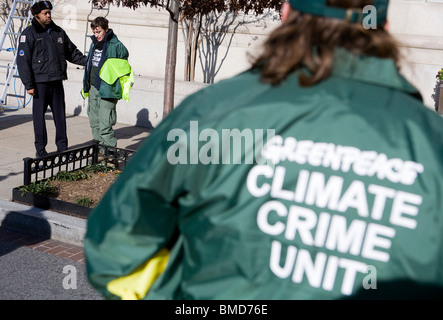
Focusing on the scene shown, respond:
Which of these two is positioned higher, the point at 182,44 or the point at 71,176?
the point at 182,44

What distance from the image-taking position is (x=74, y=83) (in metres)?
11.5

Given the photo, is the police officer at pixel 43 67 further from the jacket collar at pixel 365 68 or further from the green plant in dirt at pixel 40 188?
the jacket collar at pixel 365 68

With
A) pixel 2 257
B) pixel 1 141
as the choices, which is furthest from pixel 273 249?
pixel 1 141

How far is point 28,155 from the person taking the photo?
787cm

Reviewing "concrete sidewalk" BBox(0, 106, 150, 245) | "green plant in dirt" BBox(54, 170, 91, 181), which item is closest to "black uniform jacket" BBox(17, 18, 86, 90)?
"concrete sidewalk" BBox(0, 106, 150, 245)

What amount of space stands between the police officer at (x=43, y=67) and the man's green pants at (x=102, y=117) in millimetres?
399

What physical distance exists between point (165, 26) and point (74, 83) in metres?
2.10

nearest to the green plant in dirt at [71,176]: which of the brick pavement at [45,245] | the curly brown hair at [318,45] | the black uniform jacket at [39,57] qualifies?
the brick pavement at [45,245]

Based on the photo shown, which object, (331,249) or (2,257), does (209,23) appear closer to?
(2,257)

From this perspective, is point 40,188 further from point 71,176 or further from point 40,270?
point 40,270

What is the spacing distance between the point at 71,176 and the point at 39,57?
1.91 m

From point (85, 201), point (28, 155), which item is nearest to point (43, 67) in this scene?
point (28, 155)

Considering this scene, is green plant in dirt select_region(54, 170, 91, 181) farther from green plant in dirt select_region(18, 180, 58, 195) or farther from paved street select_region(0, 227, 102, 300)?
paved street select_region(0, 227, 102, 300)

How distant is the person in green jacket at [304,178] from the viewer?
1366mm
